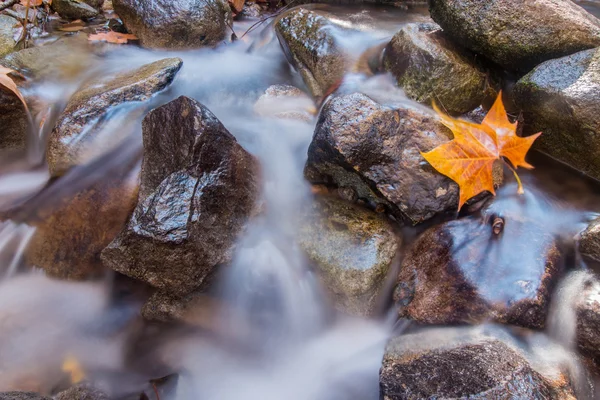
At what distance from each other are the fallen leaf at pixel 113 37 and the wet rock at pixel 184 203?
2223mm

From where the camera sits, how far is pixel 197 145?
2395 millimetres

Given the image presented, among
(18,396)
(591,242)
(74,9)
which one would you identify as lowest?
(18,396)

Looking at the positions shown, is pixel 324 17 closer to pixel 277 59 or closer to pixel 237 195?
pixel 277 59

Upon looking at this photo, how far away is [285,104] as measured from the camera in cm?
363

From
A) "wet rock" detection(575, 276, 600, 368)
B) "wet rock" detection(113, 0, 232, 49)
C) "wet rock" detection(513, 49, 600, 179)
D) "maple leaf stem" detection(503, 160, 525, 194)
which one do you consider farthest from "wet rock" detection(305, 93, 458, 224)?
"wet rock" detection(113, 0, 232, 49)

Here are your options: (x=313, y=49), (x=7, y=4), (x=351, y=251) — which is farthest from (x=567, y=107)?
(x=7, y=4)

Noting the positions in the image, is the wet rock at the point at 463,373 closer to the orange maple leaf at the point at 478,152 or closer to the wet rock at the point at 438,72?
the orange maple leaf at the point at 478,152

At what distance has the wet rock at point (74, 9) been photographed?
466 cm

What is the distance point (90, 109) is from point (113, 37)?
1.79 metres

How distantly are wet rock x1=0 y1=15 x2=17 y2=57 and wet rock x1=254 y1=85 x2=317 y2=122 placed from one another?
269cm

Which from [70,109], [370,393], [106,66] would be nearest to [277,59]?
[106,66]

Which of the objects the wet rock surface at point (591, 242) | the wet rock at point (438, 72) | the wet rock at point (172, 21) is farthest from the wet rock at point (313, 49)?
the wet rock surface at point (591, 242)

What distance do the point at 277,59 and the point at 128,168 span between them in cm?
221

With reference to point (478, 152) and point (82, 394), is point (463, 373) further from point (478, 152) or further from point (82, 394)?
point (82, 394)
